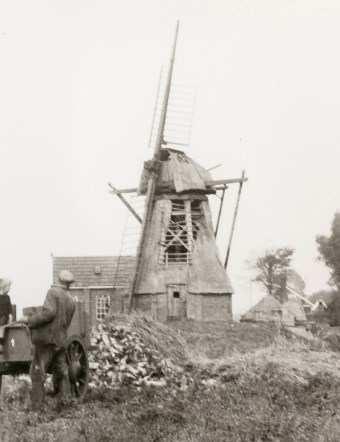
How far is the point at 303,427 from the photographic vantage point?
700 centimetres

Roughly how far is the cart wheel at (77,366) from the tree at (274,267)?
57.8 meters

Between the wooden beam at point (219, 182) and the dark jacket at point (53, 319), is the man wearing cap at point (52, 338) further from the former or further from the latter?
the wooden beam at point (219, 182)

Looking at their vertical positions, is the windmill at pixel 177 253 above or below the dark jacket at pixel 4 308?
above

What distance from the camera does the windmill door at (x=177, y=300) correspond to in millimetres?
28844

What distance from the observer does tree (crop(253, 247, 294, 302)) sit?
66938 mm

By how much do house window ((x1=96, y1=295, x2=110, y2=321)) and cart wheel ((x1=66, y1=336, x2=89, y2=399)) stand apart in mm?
29817

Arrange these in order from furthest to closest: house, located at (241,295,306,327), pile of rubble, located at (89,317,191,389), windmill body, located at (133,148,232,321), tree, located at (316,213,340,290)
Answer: tree, located at (316,213,340,290), house, located at (241,295,306,327), windmill body, located at (133,148,232,321), pile of rubble, located at (89,317,191,389)

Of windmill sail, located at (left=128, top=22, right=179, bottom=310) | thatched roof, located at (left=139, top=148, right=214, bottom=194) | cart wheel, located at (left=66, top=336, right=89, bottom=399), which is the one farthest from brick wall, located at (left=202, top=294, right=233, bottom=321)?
cart wheel, located at (left=66, top=336, right=89, bottom=399)

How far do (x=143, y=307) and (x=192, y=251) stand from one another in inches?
134

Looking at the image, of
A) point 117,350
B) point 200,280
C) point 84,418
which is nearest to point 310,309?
point 200,280

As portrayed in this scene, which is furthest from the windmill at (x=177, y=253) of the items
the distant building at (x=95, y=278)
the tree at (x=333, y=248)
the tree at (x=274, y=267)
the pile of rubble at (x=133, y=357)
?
the tree at (x=274, y=267)

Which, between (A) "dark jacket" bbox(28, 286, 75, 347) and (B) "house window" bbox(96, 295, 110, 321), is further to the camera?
(B) "house window" bbox(96, 295, 110, 321)

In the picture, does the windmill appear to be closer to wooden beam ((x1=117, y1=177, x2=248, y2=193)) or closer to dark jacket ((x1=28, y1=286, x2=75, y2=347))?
wooden beam ((x1=117, y1=177, x2=248, y2=193))

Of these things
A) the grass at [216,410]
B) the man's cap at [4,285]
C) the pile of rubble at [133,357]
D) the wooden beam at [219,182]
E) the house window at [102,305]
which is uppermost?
the wooden beam at [219,182]
